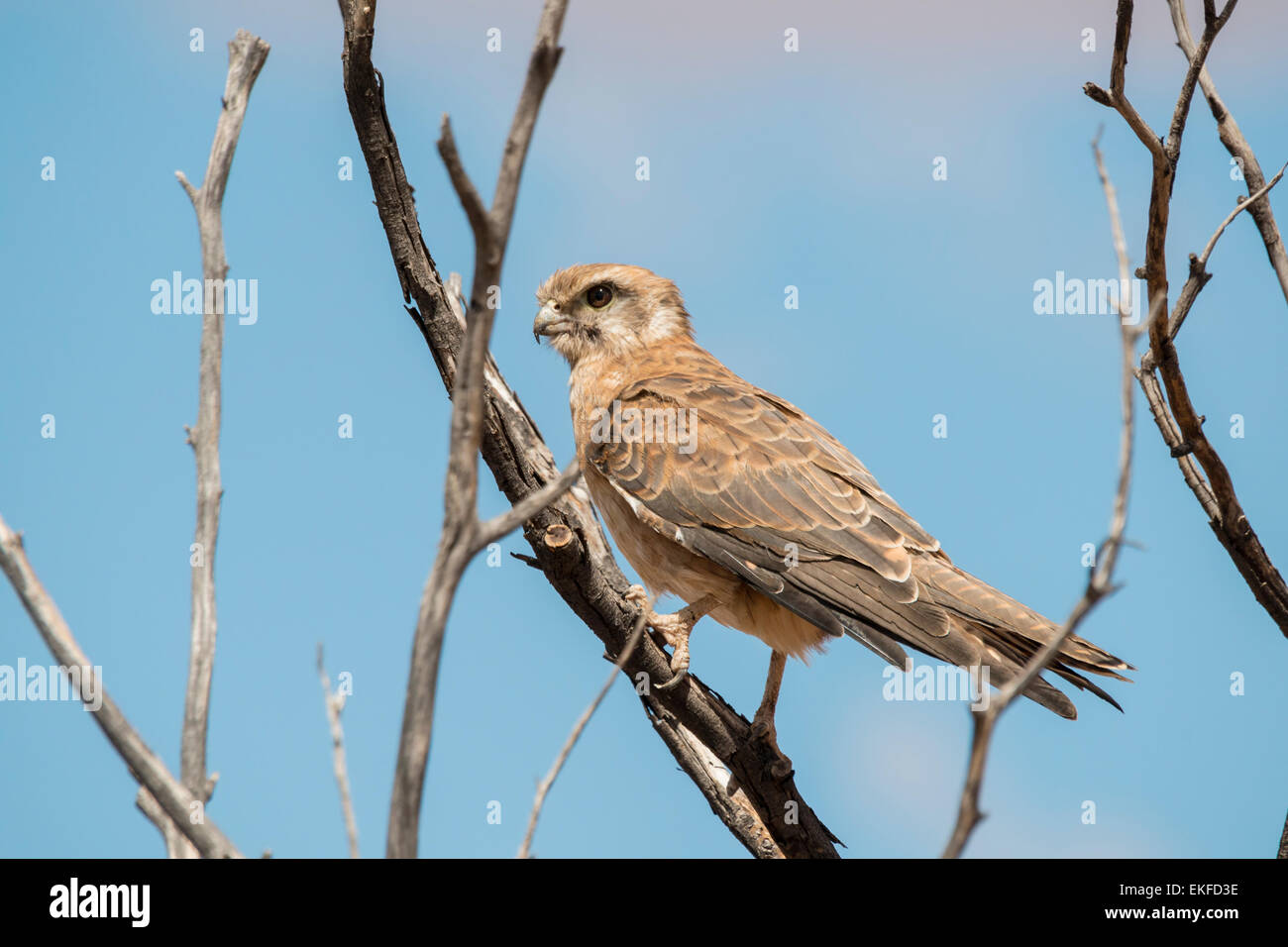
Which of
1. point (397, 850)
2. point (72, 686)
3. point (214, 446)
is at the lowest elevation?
point (397, 850)

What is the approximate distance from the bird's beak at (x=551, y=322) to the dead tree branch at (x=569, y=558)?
3.87 ft

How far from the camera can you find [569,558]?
13.5 ft

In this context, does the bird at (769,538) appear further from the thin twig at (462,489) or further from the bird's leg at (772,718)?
the thin twig at (462,489)

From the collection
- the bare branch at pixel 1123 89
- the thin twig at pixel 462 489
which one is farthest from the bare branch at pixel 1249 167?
the thin twig at pixel 462 489

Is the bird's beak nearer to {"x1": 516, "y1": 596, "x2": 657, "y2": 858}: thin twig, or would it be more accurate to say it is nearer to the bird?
the bird

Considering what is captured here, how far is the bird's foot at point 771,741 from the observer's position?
15.0ft

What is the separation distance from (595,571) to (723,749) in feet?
3.11

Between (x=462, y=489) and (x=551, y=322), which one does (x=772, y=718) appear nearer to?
(x=551, y=322)

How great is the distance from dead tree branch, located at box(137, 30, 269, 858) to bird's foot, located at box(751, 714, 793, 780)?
2596 millimetres

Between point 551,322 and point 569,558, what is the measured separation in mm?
2240

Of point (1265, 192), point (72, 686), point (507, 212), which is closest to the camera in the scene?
point (507, 212)

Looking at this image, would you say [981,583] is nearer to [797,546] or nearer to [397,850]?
[797,546]

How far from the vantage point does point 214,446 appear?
271 centimetres
